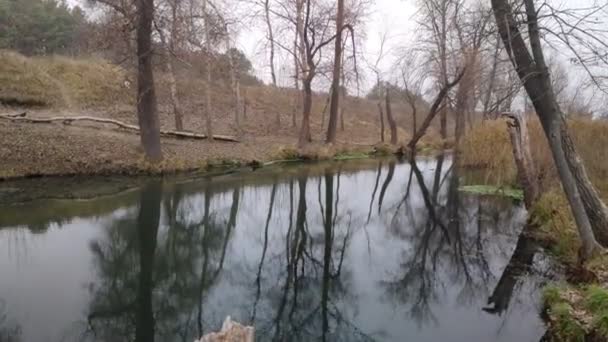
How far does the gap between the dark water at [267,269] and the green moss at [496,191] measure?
1.82ft

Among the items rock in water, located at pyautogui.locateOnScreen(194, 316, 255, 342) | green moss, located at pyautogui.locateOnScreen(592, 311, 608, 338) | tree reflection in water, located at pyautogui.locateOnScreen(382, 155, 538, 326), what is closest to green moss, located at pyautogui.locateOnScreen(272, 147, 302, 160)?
tree reflection in water, located at pyautogui.locateOnScreen(382, 155, 538, 326)

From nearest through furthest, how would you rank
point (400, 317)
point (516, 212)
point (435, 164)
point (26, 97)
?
point (400, 317), point (516, 212), point (26, 97), point (435, 164)

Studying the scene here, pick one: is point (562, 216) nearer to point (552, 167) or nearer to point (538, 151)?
point (552, 167)

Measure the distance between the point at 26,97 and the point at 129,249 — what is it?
1544 centimetres

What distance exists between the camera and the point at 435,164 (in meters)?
20.8

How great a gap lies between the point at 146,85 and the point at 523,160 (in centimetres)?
1087

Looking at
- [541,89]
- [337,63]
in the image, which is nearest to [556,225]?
[541,89]

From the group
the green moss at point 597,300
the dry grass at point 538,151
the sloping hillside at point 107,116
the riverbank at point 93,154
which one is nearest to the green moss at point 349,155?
the sloping hillside at point 107,116

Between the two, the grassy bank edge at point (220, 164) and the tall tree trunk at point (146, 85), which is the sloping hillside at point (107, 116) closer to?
the grassy bank edge at point (220, 164)

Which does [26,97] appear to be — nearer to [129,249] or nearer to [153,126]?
[153,126]

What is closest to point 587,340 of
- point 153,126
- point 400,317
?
point 400,317

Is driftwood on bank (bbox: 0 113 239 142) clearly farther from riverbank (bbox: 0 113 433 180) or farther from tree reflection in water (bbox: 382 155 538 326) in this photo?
tree reflection in water (bbox: 382 155 538 326)

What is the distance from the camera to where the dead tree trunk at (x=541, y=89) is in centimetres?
530

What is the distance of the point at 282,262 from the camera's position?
7082mm
